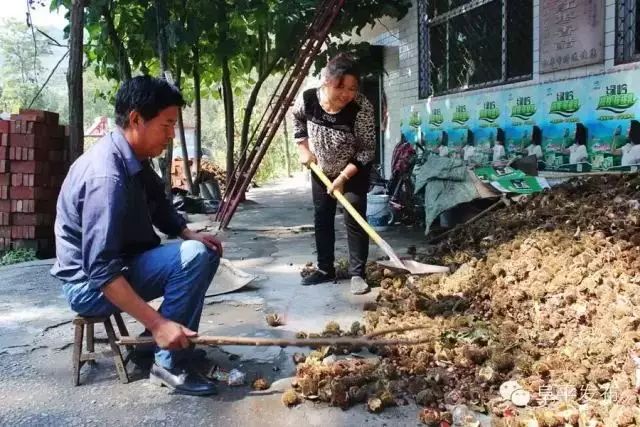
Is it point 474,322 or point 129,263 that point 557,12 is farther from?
point 129,263

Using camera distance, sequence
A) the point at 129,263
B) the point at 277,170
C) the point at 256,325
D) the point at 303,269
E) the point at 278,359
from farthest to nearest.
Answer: the point at 277,170
the point at 303,269
the point at 256,325
the point at 278,359
the point at 129,263

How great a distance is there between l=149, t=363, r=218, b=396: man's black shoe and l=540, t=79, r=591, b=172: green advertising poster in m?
4.11

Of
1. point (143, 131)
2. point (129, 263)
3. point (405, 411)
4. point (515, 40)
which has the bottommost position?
point (405, 411)

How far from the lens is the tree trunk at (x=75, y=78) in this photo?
6.31 m

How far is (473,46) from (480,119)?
95 cm

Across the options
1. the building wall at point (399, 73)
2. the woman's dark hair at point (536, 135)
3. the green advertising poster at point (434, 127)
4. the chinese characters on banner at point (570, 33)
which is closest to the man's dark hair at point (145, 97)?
the chinese characters on banner at point (570, 33)

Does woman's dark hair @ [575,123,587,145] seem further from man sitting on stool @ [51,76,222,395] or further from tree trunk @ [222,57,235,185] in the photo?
tree trunk @ [222,57,235,185]

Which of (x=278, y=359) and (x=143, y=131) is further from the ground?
(x=143, y=131)

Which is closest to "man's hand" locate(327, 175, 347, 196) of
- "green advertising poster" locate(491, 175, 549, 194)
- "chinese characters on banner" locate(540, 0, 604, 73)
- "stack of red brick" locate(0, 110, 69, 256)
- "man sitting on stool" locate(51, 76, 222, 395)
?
"man sitting on stool" locate(51, 76, 222, 395)

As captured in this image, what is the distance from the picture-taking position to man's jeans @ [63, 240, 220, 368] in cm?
263

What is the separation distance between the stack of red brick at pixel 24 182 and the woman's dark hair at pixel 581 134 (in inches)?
200

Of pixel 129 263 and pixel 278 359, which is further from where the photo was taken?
pixel 278 359

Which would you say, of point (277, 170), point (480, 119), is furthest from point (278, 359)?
point (277, 170)

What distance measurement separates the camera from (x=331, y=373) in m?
2.70
